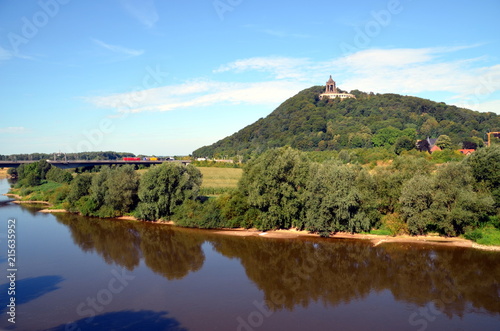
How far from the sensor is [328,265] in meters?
26.5

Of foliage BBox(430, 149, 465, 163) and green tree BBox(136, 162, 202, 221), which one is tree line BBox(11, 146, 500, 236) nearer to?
green tree BBox(136, 162, 202, 221)

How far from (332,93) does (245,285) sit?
143 m

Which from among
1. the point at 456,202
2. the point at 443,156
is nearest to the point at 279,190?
the point at 456,202

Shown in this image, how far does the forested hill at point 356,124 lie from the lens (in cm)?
9746

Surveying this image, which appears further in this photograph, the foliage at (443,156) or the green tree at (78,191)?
the foliage at (443,156)

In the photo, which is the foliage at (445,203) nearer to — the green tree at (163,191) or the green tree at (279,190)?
the green tree at (279,190)

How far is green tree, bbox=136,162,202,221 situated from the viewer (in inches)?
1581

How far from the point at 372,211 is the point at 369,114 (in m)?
98.5

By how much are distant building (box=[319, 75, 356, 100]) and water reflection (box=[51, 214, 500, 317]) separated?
126 meters

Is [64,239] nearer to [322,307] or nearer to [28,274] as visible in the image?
[28,274]

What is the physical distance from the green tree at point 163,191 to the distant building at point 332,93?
12047 cm

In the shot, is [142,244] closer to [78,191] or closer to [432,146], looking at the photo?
[78,191]

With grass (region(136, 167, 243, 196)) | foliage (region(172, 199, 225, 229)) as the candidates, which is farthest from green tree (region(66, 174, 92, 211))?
foliage (region(172, 199, 225, 229))

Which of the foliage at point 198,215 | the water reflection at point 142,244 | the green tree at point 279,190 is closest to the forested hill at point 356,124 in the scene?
the green tree at point 279,190
